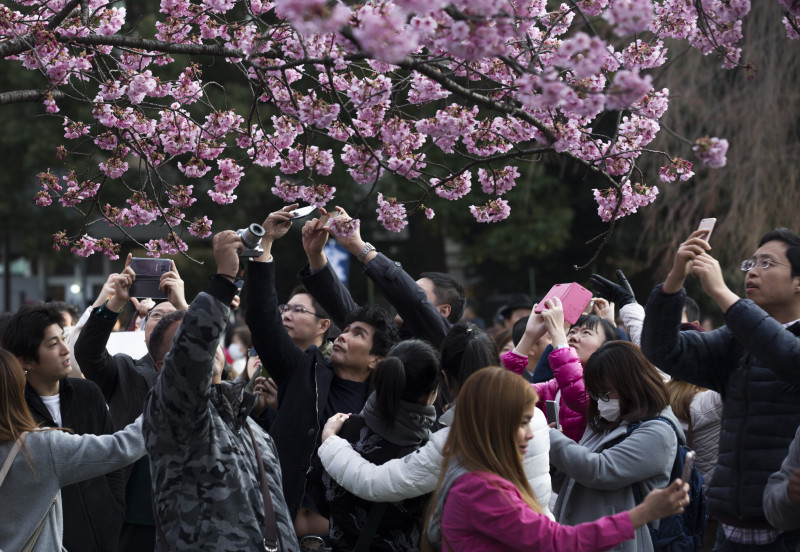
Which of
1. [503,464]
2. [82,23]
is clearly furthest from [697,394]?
[82,23]

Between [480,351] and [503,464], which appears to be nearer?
[503,464]

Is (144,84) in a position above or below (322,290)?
above

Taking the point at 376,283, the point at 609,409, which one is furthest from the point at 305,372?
the point at 609,409

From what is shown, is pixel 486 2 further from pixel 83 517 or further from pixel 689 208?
pixel 689 208

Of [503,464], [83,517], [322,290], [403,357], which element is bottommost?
[83,517]

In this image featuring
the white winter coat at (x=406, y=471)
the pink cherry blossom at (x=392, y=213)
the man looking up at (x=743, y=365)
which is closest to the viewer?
the white winter coat at (x=406, y=471)

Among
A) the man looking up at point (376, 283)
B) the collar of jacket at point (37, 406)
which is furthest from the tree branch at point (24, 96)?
the man looking up at point (376, 283)

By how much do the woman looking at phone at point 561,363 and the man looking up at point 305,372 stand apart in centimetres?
59

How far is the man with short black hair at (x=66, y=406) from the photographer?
3885 millimetres

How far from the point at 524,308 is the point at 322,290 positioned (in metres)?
3.77

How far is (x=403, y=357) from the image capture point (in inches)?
141

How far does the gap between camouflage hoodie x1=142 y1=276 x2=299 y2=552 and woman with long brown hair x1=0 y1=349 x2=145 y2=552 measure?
50 centimetres

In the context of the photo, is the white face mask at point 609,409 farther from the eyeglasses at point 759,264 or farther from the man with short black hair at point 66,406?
the man with short black hair at point 66,406

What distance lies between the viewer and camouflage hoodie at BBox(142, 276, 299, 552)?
281 cm
